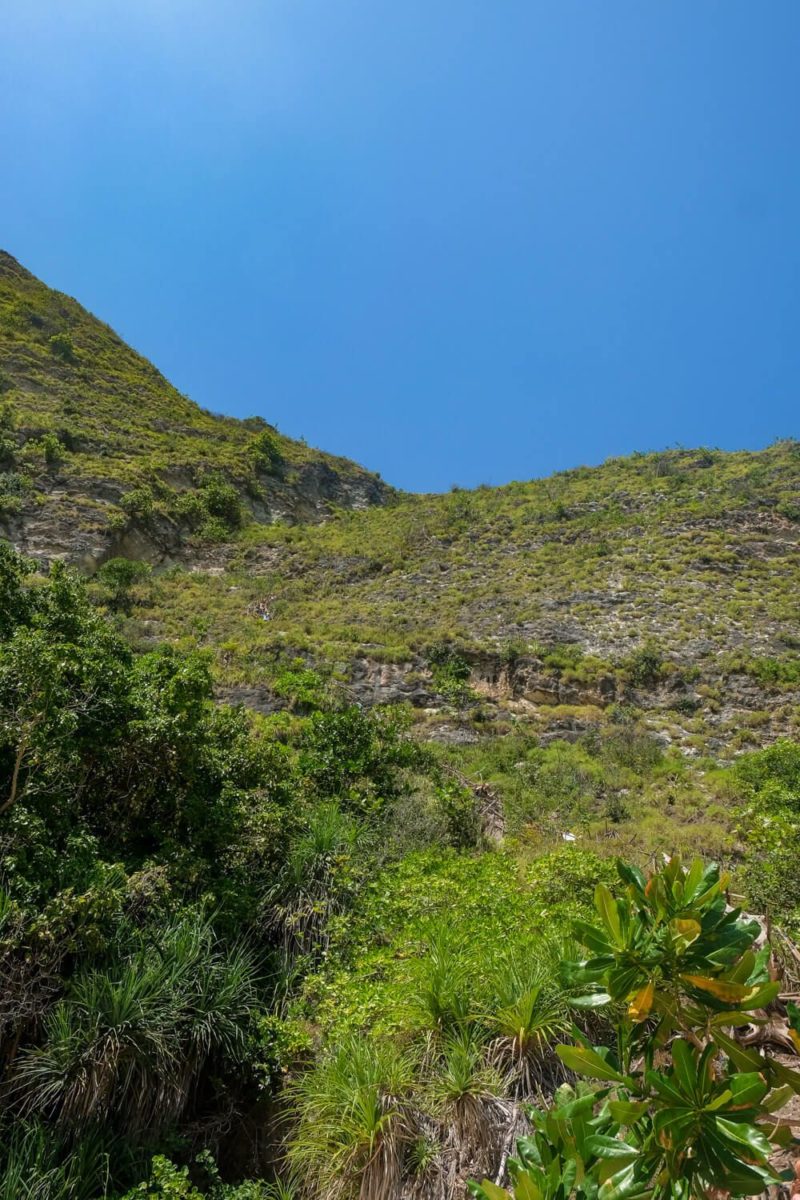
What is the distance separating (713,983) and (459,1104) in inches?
113

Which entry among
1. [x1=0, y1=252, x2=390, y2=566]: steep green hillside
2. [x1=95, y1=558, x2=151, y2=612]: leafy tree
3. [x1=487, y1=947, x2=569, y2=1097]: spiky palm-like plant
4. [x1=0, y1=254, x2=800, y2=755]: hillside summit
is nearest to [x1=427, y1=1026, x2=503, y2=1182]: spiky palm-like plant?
[x1=487, y1=947, x2=569, y2=1097]: spiky palm-like plant

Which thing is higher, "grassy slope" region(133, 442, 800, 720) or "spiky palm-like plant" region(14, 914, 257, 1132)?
"grassy slope" region(133, 442, 800, 720)

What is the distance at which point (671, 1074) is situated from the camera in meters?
1.80

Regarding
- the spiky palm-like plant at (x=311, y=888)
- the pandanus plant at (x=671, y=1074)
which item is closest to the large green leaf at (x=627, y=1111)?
the pandanus plant at (x=671, y=1074)

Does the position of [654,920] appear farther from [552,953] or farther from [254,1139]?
[254,1139]

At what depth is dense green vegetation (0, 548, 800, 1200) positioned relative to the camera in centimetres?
380

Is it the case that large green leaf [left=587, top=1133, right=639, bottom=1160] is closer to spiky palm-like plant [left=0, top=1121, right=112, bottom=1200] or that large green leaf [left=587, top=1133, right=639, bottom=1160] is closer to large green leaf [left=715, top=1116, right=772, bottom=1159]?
large green leaf [left=715, top=1116, right=772, bottom=1159]

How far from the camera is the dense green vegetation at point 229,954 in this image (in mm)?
3805

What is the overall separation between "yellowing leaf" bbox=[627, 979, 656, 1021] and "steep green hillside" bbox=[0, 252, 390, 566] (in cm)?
2441

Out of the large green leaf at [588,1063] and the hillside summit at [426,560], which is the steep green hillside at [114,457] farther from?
the large green leaf at [588,1063]

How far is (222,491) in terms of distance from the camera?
32.7 m

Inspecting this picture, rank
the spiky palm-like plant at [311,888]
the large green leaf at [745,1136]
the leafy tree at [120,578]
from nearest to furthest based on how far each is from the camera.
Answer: the large green leaf at [745,1136]
the spiky palm-like plant at [311,888]
the leafy tree at [120,578]

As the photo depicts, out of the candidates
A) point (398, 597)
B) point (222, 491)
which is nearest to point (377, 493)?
point (222, 491)

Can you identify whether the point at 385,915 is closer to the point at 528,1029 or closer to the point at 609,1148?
the point at 528,1029
